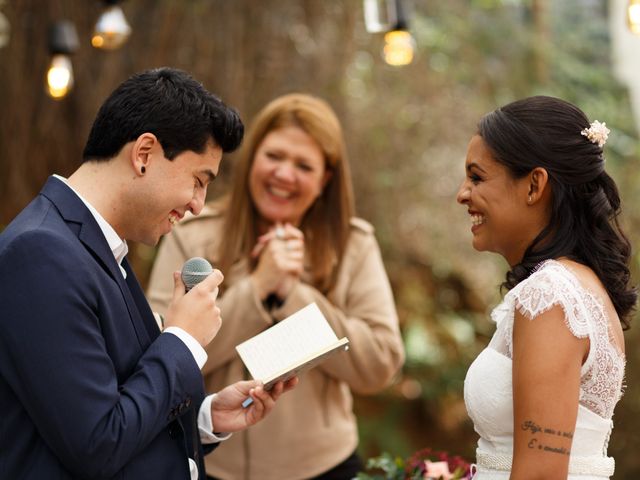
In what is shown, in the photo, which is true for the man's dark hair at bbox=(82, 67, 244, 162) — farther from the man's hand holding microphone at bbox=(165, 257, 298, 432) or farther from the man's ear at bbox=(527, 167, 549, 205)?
the man's ear at bbox=(527, 167, 549, 205)

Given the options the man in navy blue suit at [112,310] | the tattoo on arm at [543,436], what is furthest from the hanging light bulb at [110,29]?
the tattoo on arm at [543,436]

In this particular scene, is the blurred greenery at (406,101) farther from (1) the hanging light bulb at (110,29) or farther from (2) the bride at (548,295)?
(2) the bride at (548,295)

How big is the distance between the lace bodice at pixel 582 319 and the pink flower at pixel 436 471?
0.65 metres

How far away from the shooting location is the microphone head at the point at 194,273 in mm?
2125

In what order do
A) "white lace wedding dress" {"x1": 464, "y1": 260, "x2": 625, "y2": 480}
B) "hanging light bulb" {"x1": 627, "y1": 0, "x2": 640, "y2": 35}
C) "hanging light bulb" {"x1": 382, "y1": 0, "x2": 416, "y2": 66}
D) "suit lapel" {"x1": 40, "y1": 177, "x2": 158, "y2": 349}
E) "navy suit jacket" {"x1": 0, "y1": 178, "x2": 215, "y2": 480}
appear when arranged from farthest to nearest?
"hanging light bulb" {"x1": 382, "y1": 0, "x2": 416, "y2": 66}
"hanging light bulb" {"x1": 627, "y1": 0, "x2": 640, "y2": 35}
"white lace wedding dress" {"x1": 464, "y1": 260, "x2": 625, "y2": 480}
"suit lapel" {"x1": 40, "y1": 177, "x2": 158, "y2": 349}
"navy suit jacket" {"x1": 0, "y1": 178, "x2": 215, "y2": 480}

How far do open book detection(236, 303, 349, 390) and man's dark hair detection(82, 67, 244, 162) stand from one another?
1.83ft

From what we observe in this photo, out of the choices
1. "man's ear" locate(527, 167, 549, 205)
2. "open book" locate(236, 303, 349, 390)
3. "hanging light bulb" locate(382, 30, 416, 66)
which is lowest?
"open book" locate(236, 303, 349, 390)

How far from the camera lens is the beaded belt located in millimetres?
2049

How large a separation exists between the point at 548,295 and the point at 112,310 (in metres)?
0.94

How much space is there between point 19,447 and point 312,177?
1.83 metres

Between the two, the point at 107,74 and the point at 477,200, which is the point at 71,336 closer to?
the point at 477,200

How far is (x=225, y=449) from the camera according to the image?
3189 millimetres

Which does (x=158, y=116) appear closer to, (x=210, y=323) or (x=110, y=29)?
(x=210, y=323)

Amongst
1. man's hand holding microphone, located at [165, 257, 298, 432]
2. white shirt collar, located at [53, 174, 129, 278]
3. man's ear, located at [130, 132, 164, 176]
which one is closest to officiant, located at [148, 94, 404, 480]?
man's hand holding microphone, located at [165, 257, 298, 432]
